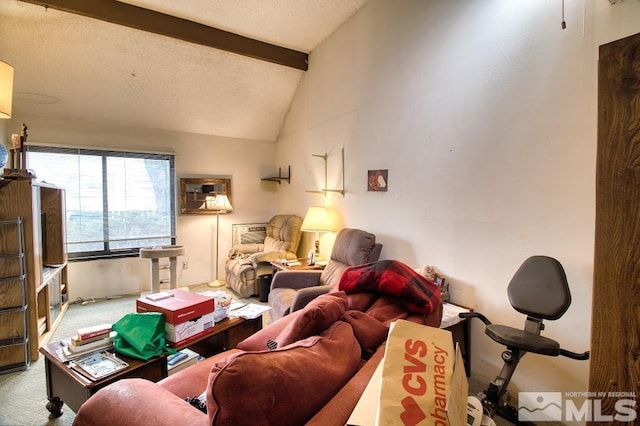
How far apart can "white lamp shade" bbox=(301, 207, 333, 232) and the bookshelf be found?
256 centimetres

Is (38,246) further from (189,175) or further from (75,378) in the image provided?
(189,175)

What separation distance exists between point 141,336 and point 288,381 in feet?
4.29

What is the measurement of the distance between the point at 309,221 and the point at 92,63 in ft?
10.1

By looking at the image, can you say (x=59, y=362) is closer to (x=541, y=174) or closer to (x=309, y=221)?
(x=309, y=221)

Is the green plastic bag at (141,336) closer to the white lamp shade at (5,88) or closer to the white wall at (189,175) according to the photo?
the white lamp shade at (5,88)

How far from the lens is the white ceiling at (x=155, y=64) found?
3119 millimetres

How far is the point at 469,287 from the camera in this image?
231cm

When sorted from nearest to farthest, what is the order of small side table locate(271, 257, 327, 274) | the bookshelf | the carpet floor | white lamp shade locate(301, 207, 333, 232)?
the carpet floor
the bookshelf
small side table locate(271, 257, 327, 274)
white lamp shade locate(301, 207, 333, 232)

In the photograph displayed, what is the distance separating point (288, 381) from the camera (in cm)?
83

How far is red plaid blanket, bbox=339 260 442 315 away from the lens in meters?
1.64

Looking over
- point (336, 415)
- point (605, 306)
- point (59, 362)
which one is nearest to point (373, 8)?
point (605, 306)

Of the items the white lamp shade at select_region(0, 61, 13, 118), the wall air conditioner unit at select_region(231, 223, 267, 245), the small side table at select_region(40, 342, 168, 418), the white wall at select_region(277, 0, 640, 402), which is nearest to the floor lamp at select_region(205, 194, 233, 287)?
the wall air conditioner unit at select_region(231, 223, 267, 245)

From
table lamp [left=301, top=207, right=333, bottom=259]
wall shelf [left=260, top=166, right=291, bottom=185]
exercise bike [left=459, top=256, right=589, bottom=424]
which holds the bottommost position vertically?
exercise bike [left=459, top=256, right=589, bottom=424]

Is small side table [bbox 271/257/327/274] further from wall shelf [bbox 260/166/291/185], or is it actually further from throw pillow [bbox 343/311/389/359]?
throw pillow [bbox 343/311/389/359]
